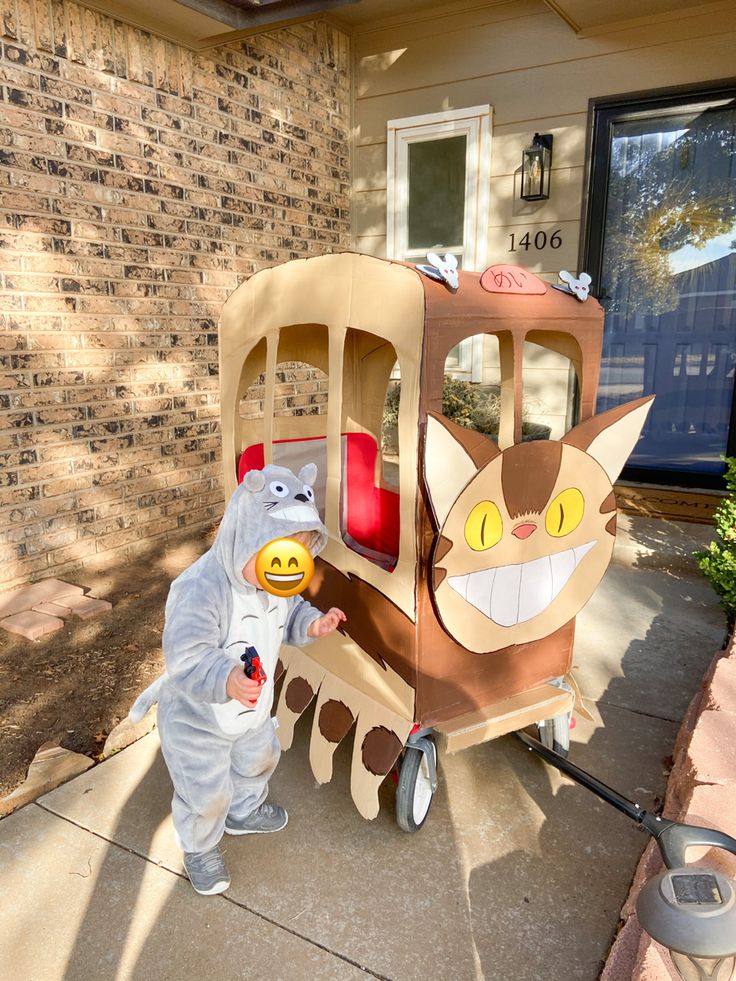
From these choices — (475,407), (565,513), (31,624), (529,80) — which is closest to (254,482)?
(565,513)

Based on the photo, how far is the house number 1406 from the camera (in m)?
5.81

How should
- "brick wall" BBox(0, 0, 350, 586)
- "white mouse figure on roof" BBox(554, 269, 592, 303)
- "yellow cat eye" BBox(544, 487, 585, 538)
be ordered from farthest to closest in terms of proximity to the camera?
"brick wall" BBox(0, 0, 350, 586) < "white mouse figure on roof" BBox(554, 269, 592, 303) < "yellow cat eye" BBox(544, 487, 585, 538)

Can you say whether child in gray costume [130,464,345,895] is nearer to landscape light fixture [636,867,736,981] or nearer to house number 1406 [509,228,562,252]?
landscape light fixture [636,867,736,981]

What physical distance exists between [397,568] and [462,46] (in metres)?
5.45

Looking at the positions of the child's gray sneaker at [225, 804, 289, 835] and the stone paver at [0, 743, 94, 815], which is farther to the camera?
the stone paver at [0, 743, 94, 815]

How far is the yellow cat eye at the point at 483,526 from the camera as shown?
2.11 m

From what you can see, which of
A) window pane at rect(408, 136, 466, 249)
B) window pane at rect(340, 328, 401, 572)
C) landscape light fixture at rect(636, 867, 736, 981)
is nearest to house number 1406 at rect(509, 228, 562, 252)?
window pane at rect(408, 136, 466, 249)

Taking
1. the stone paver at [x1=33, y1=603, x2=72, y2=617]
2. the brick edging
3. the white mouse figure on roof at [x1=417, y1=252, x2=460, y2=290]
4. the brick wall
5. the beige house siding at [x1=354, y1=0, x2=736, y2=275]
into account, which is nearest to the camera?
the brick edging

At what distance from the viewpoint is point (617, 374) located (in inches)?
237

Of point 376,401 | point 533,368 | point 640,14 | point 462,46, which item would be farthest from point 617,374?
point 376,401

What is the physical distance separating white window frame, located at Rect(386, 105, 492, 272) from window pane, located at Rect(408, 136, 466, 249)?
Answer: 6 centimetres

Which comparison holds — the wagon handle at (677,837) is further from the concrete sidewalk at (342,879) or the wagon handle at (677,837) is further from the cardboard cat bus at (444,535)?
the cardboard cat bus at (444,535)

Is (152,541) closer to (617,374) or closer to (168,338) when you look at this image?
(168,338)

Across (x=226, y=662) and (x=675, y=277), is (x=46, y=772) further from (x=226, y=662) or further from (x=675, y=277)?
(x=675, y=277)
